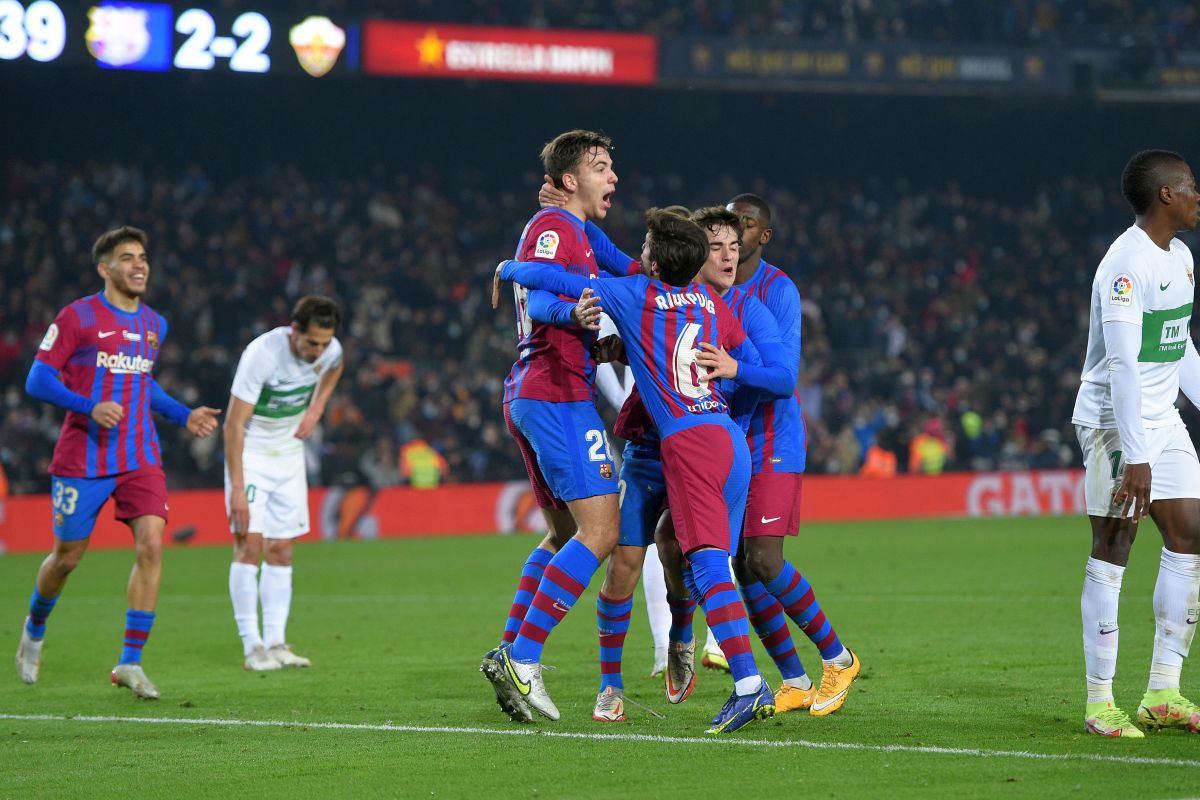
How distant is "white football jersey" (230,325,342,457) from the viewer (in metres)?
9.66

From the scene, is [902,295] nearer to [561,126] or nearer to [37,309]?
[561,126]

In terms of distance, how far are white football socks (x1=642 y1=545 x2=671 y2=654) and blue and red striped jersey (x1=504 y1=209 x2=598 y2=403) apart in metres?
2.10

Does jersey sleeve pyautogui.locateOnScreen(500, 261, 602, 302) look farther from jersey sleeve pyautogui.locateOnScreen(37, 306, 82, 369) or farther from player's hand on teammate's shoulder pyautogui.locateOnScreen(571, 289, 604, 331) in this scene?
jersey sleeve pyautogui.locateOnScreen(37, 306, 82, 369)

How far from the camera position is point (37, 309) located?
2433 centimetres

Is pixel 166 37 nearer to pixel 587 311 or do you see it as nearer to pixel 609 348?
pixel 609 348

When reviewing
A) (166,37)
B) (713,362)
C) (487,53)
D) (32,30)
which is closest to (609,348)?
(713,362)

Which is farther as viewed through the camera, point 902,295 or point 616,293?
point 902,295

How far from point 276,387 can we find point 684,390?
14.5 feet

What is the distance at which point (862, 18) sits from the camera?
101ft

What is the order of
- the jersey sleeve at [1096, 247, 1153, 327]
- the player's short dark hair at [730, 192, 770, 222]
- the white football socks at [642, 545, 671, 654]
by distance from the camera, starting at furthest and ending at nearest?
the white football socks at [642, 545, 671, 654]
the player's short dark hair at [730, 192, 770, 222]
the jersey sleeve at [1096, 247, 1153, 327]

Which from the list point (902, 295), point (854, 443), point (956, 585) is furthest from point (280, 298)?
Answer: point (956, 585)

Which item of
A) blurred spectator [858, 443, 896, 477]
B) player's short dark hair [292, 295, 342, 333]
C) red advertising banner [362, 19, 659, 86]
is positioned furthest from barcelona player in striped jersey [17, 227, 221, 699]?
red advertising banner [362, 19, 659, 86]

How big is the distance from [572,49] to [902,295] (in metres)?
8.59

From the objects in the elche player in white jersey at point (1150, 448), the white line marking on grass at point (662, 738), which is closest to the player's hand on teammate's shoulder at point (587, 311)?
the white line marking on grass at point (662, 738)
